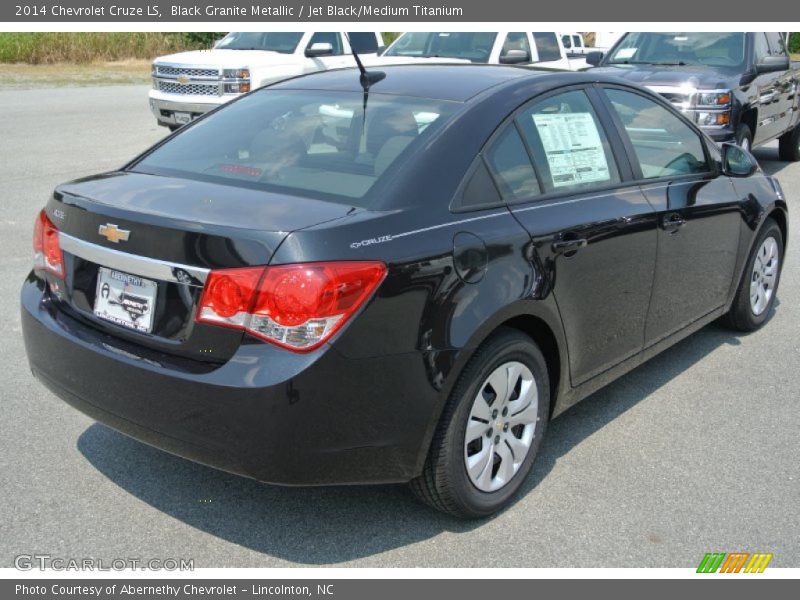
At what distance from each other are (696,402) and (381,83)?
7.88 ft

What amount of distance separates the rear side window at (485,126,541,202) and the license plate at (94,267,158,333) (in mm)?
1443

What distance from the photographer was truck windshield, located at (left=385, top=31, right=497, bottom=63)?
13.4 meters

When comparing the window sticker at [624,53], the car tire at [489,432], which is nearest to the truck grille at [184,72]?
the window sticker at [624,53]

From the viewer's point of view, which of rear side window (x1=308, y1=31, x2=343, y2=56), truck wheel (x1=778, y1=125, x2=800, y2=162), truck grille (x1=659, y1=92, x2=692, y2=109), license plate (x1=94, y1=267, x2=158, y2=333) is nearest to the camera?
license plate (x1=94, y1=267, x2=158, y2=333)

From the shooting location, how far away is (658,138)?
495 cm

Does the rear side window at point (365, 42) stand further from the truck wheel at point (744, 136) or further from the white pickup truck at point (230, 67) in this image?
the truck wheel at point (744, 136)

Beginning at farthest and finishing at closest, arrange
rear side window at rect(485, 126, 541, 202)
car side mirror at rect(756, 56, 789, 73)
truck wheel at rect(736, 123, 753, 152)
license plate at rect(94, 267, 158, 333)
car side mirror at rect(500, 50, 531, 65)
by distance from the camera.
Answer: car side mirror at rect(500, 50, 531, 65), truck wheel at rect(736, 123, 753, 152), car side mirror at rect(756, 56, 789, 73), rear side window at rect(485, 126, 541, 202), license plate at rect(94, 267, 158, 333)

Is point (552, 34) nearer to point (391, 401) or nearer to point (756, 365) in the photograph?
point (756, 365)

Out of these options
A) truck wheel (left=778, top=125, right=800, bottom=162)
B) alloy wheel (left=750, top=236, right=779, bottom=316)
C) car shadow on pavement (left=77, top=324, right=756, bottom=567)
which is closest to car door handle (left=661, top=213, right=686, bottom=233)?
car shadow on pavement (left=77, top=324, right=756, bottom=567)

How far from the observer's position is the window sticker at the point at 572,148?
412cm

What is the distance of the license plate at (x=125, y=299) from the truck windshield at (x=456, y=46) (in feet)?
34.7

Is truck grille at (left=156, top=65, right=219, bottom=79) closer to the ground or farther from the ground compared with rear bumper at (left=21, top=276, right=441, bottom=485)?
closer to the ground

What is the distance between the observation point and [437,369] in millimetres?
3334

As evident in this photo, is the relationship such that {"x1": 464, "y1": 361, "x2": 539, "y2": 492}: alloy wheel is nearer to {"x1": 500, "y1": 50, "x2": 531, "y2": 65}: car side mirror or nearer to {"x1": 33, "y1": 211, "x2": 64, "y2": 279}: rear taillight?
{"x1": 33, "y1": 211, "x2": 64, "y2": 279}: rear taillight
